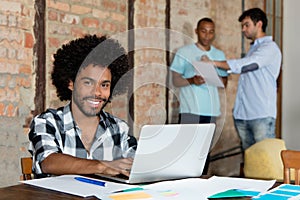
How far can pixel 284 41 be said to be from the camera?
270 inches

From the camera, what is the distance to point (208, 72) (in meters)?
4.19

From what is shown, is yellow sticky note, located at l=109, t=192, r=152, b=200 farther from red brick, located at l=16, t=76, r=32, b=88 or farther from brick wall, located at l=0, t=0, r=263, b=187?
red brick, located at l=16, t=76, r=32, b=88

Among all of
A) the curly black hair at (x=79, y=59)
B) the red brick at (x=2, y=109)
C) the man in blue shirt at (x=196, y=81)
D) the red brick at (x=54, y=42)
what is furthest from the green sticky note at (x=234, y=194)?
the man in blue shirt at (x=196, y=81)

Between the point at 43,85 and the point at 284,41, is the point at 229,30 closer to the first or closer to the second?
the point at 284,41

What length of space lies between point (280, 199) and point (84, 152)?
0.89 metres

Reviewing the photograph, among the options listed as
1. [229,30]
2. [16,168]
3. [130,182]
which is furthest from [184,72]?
[130,182]

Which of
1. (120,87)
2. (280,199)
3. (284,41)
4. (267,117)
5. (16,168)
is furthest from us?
(284,41)

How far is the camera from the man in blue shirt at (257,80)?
4203 mm

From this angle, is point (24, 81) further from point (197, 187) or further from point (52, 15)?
point (197, 187)

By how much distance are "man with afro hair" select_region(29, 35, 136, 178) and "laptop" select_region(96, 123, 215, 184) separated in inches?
5.2

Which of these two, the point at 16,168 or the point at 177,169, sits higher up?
the point at 177,169

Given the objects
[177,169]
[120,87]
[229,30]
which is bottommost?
[177,169]

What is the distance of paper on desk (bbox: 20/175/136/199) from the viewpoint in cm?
155

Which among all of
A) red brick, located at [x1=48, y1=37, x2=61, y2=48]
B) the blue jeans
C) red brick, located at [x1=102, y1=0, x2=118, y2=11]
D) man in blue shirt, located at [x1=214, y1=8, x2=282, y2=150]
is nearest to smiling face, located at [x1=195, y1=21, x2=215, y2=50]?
man in blue shirt, located at [x1=214, y1=8, x2=282, y2=150]
